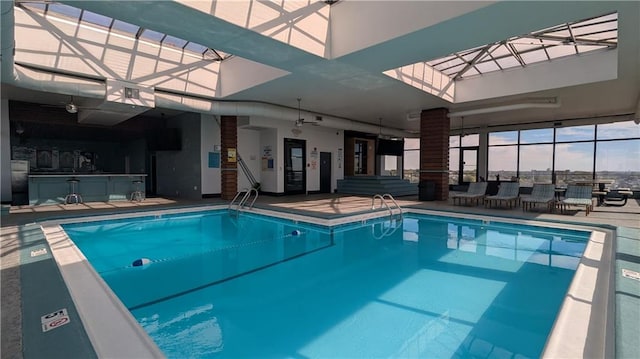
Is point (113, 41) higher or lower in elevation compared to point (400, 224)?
higher

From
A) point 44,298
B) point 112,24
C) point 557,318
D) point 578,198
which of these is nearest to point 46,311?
point 44,298

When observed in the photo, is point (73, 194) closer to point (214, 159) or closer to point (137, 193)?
point (137, 193)

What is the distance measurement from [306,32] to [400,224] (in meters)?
4.99

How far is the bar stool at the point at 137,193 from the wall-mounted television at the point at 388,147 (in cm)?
1034

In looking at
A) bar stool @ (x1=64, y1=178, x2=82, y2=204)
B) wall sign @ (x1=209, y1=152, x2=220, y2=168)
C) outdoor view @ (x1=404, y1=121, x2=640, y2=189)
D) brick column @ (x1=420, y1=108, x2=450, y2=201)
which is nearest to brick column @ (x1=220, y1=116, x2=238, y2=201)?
wall sign @ (x1=209, y1=152, x2=220, y2=168)

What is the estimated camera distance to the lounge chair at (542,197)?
8398 mm

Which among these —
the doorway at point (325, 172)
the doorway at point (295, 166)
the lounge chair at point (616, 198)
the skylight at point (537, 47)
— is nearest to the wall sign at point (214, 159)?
the doorway at point (295, 166)

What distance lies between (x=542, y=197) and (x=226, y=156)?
9500mm

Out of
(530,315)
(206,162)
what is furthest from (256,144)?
(530,315)

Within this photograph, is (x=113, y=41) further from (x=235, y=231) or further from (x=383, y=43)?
(x=383, y=43)

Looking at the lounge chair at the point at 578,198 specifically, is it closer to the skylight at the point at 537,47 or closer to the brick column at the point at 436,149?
the brick column at the point at 436,149

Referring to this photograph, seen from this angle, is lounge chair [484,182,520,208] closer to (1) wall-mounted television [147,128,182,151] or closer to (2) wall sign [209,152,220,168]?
(2) wall sign [209,152,220,168]

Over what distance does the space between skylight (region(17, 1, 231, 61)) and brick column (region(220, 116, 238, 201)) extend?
2.56 m

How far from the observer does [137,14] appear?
411cm
